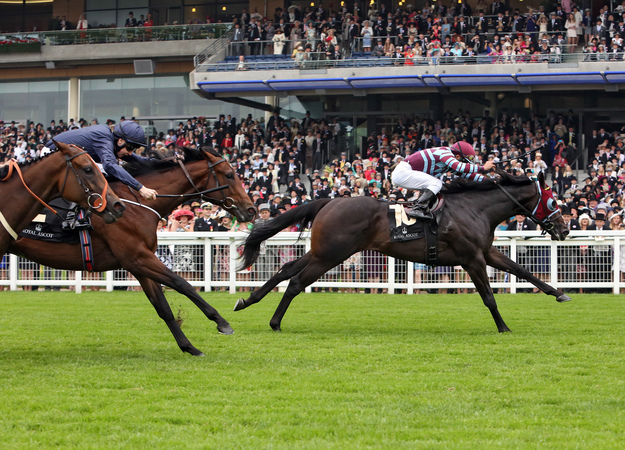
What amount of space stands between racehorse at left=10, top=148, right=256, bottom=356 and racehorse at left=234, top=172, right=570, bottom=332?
1.54 metres

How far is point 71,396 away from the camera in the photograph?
4949 mm

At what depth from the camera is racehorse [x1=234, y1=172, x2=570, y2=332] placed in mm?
8359

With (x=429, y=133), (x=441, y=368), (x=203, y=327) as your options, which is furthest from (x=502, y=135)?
(x=441, y=368)

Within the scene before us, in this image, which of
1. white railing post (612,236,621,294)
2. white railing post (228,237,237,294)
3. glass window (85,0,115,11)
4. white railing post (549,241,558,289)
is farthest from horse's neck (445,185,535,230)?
glass window (85,0,115,11)

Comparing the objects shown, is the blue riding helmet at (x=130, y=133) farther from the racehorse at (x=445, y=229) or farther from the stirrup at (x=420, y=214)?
the stirrup at (x=420, y=214)

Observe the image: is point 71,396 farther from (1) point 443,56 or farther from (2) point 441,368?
(1) point 443,56

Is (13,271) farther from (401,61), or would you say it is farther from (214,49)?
(214,49)

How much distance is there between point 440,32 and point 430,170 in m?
17.4

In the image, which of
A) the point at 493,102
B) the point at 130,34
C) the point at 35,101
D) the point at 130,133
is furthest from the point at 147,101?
the point at 130,133

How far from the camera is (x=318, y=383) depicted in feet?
17.5

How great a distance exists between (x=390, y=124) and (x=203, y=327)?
18.8 meters

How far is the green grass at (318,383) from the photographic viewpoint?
13.4 ft

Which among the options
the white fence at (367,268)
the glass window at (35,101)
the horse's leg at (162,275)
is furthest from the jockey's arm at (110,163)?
the glass window at (35,101)

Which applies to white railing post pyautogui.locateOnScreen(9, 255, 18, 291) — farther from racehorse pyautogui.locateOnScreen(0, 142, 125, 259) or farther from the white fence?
racehorse pyautogui.locateOnScreen(0, 142, 125, 259)
